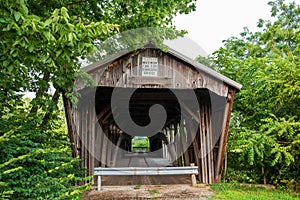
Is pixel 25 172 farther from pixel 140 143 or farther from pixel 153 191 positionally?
pixel 140 143

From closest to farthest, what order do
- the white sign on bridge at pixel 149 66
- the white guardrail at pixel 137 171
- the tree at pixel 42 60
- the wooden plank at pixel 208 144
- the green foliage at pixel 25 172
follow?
the tree at pixel 42 60 → the green foliage at pixel 25 172 → the white guardrail at pixel 137 171 → the white sign on bridge at pixel 149 66 → the wooden plank at pixel 208 144

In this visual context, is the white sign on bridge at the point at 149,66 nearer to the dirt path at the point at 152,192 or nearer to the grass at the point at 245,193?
the dirt path at the point at 152,192

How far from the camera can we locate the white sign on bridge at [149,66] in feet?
18.9

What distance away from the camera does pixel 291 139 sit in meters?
5.50

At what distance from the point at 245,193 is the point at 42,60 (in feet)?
14.8

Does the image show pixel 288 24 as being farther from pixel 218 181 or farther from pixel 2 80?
pixel 2 80

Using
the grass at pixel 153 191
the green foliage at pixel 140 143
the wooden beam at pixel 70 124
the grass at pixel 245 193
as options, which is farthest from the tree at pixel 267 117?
the green foliage at pixel 140 143

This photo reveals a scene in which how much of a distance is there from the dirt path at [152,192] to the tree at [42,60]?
1113 millimetres

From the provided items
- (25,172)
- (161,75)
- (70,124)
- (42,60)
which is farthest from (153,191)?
(42,60)

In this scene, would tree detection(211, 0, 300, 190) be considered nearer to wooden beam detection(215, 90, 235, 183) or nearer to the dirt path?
wooden beam detection(215, 90, 235, 183)

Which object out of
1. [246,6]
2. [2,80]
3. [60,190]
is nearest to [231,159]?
[60,190]

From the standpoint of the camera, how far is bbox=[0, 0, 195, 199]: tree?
7.11 feet

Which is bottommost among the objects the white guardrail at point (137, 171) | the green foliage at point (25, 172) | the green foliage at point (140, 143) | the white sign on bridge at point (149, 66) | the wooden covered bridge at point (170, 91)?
the green foliage at point (140, 143)

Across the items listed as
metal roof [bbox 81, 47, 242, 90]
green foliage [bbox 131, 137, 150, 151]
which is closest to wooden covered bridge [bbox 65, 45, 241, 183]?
metal roof [bbox 81, 47, 242, 90]
